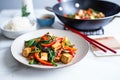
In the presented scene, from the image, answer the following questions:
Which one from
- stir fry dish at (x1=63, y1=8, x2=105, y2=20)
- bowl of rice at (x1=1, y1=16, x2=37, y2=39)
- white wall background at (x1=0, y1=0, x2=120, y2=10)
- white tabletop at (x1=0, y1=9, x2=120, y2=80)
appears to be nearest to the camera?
white tabletop at (x1=0, y1=9, x2=120, y2=80)

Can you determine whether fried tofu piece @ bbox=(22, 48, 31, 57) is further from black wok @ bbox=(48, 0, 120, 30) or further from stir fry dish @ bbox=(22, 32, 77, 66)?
black wok @ bbox=(48, 0, 120, 30)

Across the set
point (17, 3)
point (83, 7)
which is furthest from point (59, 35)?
point (17, 3)

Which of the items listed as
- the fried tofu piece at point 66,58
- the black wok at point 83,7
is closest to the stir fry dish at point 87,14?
the black wok at point 83,7

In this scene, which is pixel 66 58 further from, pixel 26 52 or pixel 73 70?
pixel 26 52

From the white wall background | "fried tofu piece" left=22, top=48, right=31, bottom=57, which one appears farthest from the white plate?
the white wall background

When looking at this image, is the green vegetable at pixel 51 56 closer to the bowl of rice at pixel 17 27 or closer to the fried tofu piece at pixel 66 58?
the fried tofu piece at pixel 66 58

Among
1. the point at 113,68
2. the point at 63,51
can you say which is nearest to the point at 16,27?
the point at 63,51
